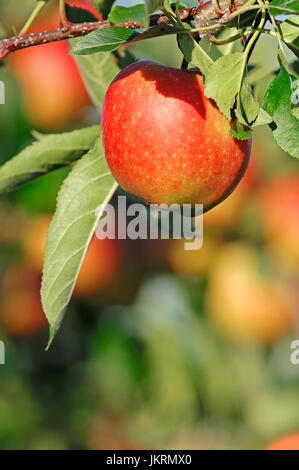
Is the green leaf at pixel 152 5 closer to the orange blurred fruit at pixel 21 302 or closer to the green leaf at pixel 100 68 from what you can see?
the green leaf at pixel 100 68

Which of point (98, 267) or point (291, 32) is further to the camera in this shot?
point (98, 267)

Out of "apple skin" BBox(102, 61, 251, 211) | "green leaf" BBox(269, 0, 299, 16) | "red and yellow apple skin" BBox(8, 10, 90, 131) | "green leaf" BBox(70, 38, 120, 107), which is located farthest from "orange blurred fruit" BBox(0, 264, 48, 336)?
"green leaf" BBox(269, 0, 299, 16)

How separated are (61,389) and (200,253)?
25.2 inches

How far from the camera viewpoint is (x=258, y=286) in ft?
7.14

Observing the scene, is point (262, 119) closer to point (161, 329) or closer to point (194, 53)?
point (194, 53)

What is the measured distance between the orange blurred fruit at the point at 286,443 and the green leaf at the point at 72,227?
1137mm

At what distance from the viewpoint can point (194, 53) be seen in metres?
0.77

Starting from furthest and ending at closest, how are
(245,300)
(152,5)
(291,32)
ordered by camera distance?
(245,300)
(291,32)
(152,5)

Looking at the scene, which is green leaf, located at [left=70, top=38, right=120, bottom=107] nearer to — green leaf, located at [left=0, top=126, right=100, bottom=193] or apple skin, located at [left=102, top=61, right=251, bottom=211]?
green leaf, located at [left=0, top=126, right=100, bottom=193]

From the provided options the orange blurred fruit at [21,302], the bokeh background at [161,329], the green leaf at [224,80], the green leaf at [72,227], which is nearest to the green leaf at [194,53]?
the green leaf at [224,80]

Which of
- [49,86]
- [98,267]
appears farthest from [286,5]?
[98,267]

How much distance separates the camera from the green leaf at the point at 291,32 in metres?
0.73

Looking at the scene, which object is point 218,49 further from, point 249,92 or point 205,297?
point 205,297

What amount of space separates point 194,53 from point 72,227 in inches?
13.5
